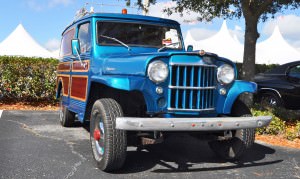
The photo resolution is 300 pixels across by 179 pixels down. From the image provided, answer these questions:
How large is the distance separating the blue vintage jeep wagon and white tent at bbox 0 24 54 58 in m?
18.5

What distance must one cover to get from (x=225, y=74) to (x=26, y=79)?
25.5ft

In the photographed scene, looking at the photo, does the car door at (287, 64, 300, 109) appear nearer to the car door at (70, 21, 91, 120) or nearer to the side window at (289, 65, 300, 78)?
the side window at (289, 65, 300, 78)

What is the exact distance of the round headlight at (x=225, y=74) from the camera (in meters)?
4.70

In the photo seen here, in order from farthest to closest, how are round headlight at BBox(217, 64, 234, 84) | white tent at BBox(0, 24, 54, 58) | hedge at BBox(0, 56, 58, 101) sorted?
white tent at BBox(0, 24, 54, 58), hedge at BBox(0, 56, 58, 101), round headlight at BBox(217, 64, 234, 84)

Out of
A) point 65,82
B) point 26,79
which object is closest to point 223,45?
point 26,79

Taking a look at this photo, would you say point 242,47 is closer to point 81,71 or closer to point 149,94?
point 81,71

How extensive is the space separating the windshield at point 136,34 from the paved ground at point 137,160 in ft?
5.09

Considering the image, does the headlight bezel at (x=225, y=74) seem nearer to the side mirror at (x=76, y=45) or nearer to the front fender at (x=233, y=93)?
the front fender at (x=233, y=93)

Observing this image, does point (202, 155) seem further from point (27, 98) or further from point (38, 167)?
point (27, 98)

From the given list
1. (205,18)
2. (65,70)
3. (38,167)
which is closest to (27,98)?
(65,70)

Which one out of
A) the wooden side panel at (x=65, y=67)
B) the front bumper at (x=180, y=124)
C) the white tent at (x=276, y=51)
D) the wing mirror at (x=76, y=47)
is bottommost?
the front bumper at (x=180, y=124)

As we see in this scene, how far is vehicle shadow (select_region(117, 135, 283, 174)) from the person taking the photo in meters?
4.76

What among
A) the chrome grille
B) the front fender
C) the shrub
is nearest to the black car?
the shrub

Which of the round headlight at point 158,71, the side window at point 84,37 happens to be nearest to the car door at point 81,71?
the side window at point 84,37
